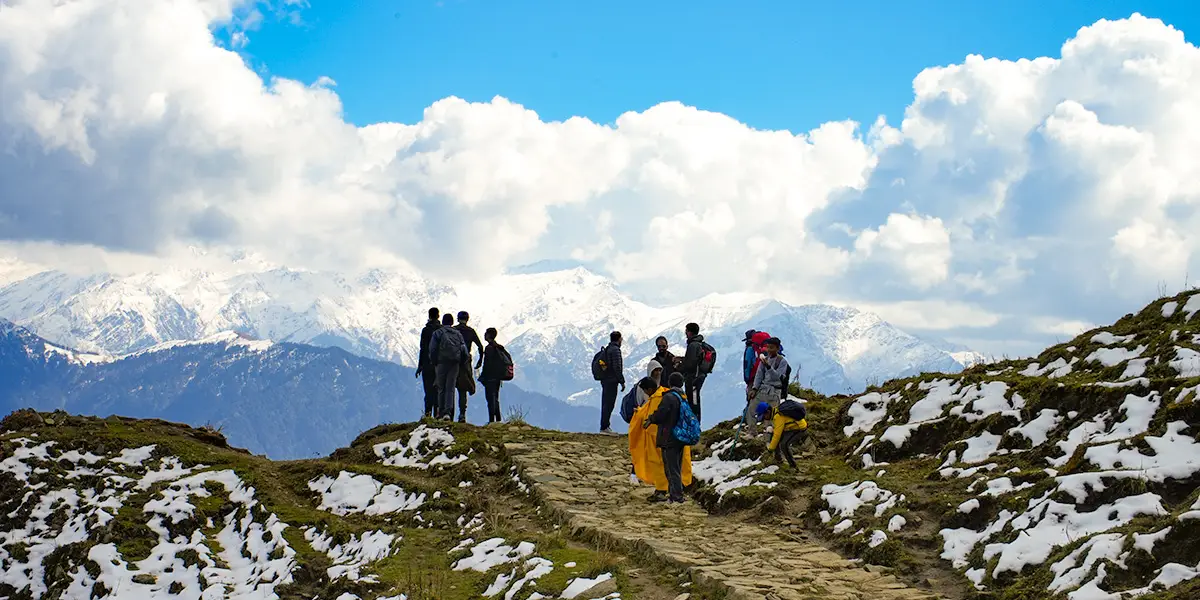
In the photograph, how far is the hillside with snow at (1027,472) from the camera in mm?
9656

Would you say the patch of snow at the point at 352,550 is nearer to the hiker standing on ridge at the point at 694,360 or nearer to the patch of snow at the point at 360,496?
the patch of snow at the point at 360,496

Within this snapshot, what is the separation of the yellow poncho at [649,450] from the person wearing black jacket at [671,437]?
0.38ft

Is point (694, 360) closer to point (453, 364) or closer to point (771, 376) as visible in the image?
point (771, 376)

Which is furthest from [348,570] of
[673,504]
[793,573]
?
[793,573]

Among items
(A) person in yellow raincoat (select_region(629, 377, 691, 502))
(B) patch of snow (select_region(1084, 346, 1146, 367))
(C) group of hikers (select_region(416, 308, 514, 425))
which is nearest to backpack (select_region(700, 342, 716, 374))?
(C) group of hikers (select_region(416, 308, 514, 425))

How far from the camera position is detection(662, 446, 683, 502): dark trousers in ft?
57.2

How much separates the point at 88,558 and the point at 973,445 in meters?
15.1

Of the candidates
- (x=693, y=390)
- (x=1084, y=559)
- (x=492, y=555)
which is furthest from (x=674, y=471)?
(x=1084, y=559)

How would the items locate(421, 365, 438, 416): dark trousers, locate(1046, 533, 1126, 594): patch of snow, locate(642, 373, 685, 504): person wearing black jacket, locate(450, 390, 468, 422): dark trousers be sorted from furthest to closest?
locate(450, 390, 468, 422): dark trousers < locate(421, 365, 438, 416): dark trousers < locate(642, 373, 685, 504): person wearing black jacket < locate(1046, 533, 1126, 594): patch of snow

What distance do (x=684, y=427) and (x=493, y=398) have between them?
11.6m

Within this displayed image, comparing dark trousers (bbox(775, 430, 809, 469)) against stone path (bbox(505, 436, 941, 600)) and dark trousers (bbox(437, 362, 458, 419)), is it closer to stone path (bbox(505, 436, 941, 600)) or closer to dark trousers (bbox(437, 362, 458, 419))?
stone path (bbox(505, 436, 941, 600))

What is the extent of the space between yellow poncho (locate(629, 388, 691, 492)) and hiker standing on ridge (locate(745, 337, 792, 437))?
2276 mm

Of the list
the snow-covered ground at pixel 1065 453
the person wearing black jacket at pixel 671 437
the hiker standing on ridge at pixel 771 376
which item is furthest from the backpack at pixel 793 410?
the person wearing black jacket at pixel 671 437

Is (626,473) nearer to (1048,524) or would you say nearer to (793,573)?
(793,573)
